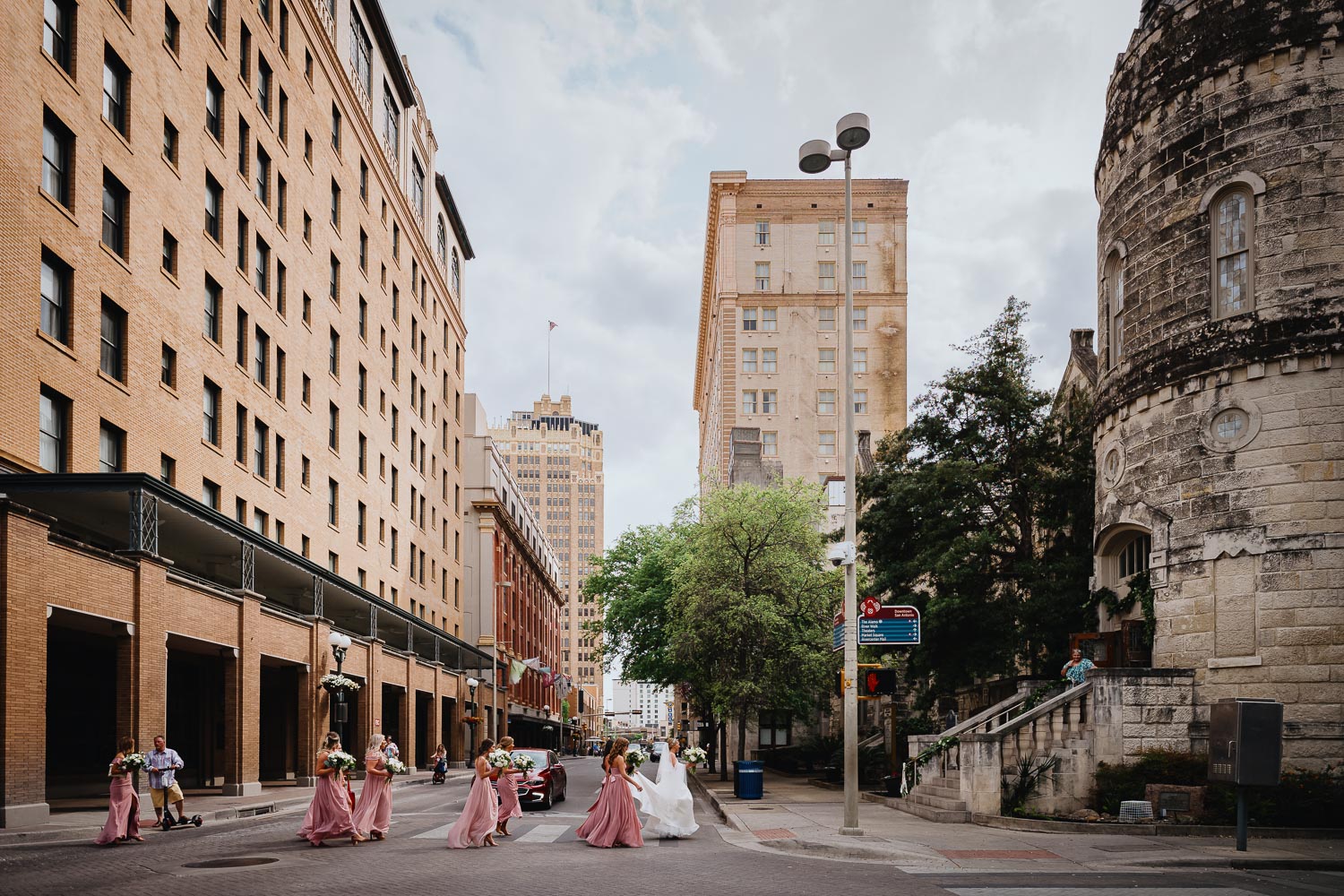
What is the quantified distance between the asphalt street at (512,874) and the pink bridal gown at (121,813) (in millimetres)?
275

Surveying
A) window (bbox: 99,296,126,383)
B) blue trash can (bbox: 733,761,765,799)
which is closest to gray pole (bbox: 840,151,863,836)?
blue trash can (bbox: 733,761,765,799)

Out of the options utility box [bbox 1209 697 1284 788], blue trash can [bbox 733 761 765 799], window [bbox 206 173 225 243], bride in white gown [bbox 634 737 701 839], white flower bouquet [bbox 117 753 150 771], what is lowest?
blue trash can [bbox 733 761 765 799]

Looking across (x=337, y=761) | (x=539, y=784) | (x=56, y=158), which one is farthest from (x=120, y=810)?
(x=56, y=158)

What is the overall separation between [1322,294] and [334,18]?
132 ft

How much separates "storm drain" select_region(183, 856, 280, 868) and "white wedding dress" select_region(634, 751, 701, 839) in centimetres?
604

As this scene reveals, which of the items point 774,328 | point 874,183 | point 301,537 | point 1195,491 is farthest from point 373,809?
point 874,183

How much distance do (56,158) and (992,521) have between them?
959 inches

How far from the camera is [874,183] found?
83500mm

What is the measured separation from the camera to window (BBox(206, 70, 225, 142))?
3419cm

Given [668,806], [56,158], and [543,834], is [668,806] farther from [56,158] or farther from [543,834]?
[56,158]

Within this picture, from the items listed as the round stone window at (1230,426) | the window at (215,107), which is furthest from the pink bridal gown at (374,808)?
the window at (215,107)

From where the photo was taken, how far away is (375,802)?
17.8 meters

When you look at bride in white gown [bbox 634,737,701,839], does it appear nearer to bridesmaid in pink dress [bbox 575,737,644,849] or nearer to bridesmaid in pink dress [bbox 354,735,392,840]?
bridesmaid in pink dress [bbox 575,737,644,849]

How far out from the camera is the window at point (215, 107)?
112ft
